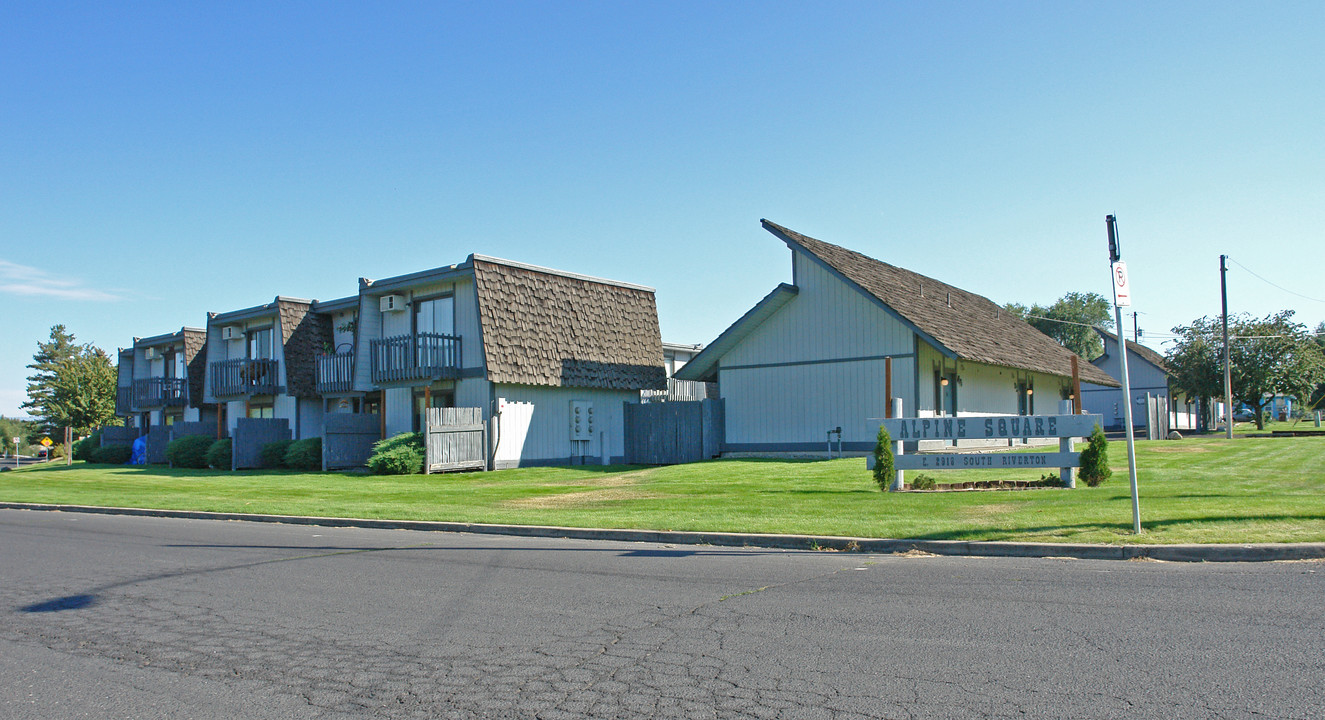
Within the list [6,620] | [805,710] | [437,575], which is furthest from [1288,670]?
[6,620]

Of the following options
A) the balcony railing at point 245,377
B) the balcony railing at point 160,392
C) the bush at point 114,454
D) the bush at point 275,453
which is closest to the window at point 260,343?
the balcony railing at point 245,377

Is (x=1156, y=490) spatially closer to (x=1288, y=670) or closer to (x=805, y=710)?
(x=1288, y=670)

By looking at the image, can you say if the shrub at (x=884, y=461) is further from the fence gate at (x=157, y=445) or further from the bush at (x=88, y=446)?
the bush at (x=88, y=446)

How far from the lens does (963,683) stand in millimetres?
5387

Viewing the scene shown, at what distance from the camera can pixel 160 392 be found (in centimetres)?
4331

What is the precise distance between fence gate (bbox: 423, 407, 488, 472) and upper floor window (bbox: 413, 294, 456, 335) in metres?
3.11

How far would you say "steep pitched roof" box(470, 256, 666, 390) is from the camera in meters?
27.9

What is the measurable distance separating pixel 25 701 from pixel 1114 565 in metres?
9.04

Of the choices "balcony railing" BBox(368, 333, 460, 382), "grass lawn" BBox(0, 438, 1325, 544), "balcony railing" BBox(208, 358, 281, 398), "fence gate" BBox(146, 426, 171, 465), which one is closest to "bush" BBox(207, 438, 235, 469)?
"balcony railing" BBox(208, 358, 281, 398)

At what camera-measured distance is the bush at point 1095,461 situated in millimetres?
15648

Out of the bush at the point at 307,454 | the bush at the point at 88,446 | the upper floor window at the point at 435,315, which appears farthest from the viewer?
the bush at the point at 88,446

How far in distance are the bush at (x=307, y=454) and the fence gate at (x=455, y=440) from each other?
5.43 metres

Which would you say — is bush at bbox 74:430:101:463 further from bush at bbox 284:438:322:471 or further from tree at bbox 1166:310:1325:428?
tree at bbox 1166:310:1325:428

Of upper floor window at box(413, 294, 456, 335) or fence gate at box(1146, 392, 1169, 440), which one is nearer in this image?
upper floor window at box(413, 294, 456, 335)
